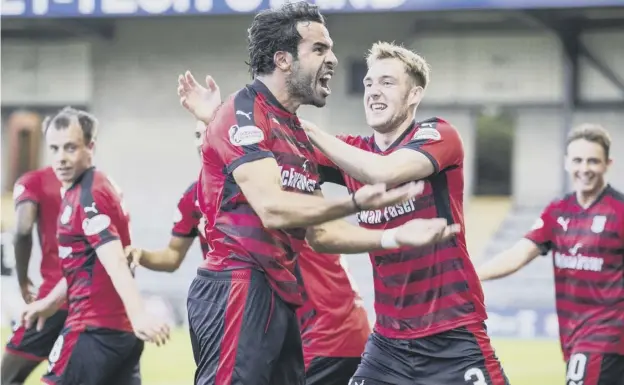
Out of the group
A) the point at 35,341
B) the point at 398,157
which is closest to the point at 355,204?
the point at 398,157

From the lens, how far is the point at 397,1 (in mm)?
18469

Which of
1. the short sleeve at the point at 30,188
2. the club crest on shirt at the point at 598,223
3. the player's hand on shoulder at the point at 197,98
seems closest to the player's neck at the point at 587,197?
the club crest on shirt at the point at 598,223

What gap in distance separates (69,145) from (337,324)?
179 cm

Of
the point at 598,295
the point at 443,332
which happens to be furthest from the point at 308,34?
the point at 598,295

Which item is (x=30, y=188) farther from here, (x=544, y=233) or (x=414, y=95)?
(x=544, y=233)

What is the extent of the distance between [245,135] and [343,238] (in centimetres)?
59

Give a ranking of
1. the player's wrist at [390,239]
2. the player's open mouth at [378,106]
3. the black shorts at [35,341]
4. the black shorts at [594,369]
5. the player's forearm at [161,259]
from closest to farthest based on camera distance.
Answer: the player's wrist at [390,239]
the player's open mouth at [378,106]
the player's forearm at [161,259]
the black shorts at [594,369]
the black shorts at [35,341]

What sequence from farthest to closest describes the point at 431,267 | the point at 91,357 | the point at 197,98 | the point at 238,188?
the point at 91,357, the point at 197,98, the point at 431,267, the point at 238,188

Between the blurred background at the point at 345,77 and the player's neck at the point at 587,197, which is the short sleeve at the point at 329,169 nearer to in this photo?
the player's neck at the point at 587,197

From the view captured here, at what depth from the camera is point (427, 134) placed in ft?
16.2

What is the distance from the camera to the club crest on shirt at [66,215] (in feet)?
19.5

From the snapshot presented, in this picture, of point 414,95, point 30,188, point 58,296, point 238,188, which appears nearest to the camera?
point 238,188

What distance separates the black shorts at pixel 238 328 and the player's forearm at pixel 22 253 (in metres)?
3.09

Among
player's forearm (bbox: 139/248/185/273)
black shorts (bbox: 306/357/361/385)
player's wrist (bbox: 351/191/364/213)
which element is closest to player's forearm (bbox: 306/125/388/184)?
player's wrist (bbox: 351/191/364/213)
